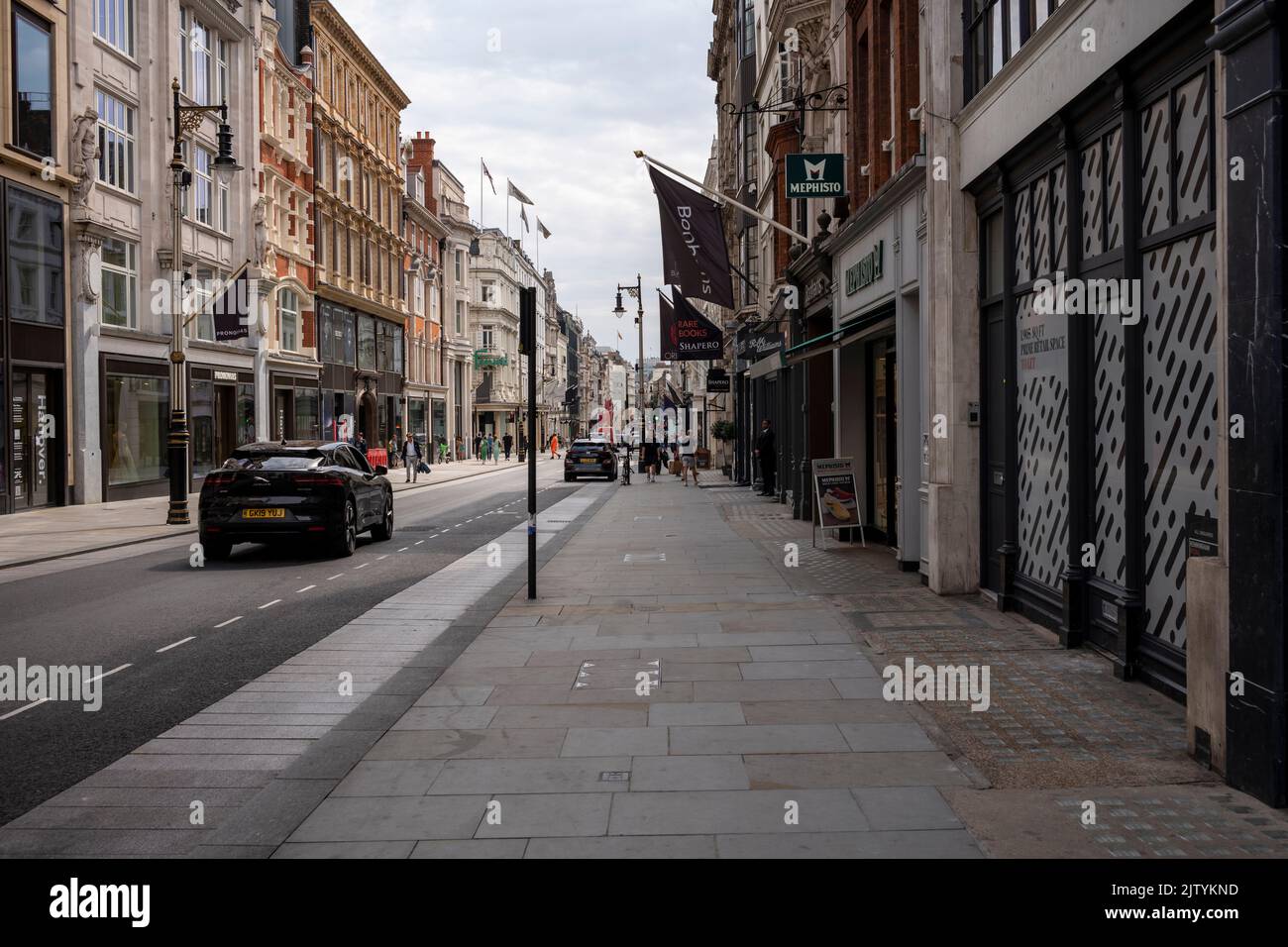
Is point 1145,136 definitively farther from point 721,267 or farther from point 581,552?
point 721,267

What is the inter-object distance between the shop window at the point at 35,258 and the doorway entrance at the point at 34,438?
53.2 inches

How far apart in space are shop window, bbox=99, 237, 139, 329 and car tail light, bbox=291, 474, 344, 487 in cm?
1520

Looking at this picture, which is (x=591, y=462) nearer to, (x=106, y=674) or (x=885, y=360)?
(x=885, y=360)

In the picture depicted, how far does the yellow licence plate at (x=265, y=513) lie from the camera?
15047 millimetres

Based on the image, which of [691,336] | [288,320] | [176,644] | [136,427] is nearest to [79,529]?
[136,427]

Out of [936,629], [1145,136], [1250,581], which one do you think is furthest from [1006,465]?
[1250,581]

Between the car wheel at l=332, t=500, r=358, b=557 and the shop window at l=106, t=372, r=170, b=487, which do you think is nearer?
the car wheel at l=332, t=500, r=358, b=557

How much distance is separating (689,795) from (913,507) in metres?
8.92

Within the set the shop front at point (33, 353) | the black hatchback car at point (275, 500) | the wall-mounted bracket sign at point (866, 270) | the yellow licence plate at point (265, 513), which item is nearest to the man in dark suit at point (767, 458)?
the wall-mounted bracket sign at point (866, 270)

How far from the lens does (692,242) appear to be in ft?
69.3

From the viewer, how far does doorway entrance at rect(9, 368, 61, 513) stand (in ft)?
79.8

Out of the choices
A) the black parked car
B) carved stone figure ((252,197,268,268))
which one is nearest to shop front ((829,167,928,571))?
the black parked car

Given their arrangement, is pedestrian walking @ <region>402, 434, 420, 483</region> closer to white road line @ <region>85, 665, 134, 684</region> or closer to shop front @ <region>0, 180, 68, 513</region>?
shop front @ <region>0, 180, 68, 513</region>
